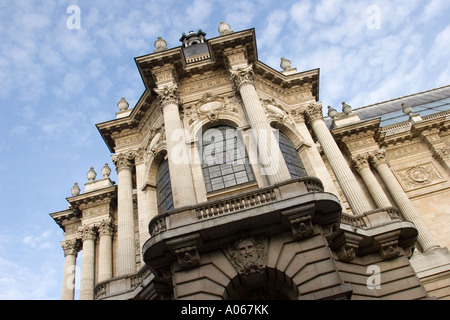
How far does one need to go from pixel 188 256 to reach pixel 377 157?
1866 cm

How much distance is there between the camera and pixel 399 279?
47.3 ft

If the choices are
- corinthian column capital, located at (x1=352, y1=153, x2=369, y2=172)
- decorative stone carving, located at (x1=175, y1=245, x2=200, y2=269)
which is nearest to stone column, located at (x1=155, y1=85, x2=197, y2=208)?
decorative stone carving, located at (x1=175, y1=245, x2=200, y2=269)

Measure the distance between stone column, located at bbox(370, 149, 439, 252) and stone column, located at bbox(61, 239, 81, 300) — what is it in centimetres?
2315

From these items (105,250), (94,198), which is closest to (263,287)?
(105,250)

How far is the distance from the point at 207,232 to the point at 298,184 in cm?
364

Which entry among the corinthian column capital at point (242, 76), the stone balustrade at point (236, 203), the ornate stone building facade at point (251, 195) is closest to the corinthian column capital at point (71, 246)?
the ornate stone building facade at point (251, 195)

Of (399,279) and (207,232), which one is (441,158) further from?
(207,232)

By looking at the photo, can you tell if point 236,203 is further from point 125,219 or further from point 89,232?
point 89,232

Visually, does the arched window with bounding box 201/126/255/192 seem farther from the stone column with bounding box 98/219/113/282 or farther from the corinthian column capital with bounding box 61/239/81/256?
the corinthian column capital with bounding box 61/239/81/256

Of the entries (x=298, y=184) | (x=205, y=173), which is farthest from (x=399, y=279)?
(x=205, y=173)

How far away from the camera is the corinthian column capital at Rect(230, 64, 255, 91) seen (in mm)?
19036

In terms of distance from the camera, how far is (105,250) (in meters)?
26.3

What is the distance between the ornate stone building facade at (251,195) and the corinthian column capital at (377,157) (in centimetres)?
11

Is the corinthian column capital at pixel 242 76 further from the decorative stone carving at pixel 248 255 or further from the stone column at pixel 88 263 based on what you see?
the stone column at pixel 88 263
